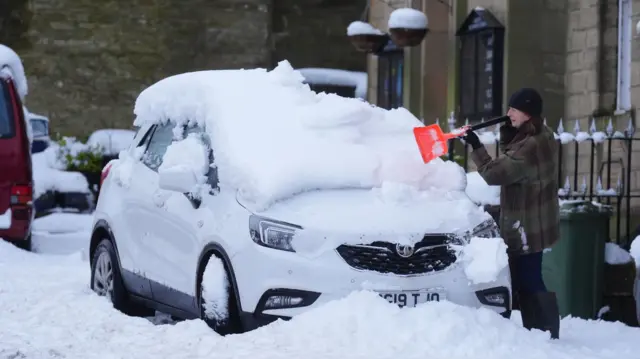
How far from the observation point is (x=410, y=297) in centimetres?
688

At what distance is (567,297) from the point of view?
9.30m

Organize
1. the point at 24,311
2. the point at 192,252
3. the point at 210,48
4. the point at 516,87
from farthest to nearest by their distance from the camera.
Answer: the point at 210,48
the point at 516,87
the point at 24,311
the point at 192,252

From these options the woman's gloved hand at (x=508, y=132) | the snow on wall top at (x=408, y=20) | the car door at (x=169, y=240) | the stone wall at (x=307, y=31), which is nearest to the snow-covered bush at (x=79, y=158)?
the snow on wall top at (x=408, y=20)

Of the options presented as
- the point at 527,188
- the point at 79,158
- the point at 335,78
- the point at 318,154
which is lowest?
the point at 79,158

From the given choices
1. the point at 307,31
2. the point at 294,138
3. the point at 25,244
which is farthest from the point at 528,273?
the point at 307,31

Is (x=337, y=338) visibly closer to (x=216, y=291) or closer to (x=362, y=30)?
(x=216, y=291)

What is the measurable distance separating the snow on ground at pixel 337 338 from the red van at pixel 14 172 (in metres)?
4.58

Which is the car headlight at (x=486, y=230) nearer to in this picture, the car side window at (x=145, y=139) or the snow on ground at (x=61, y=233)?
the car side window at (x=145, y=139)

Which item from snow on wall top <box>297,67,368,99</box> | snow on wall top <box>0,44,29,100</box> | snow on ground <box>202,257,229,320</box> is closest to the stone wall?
snow on wall top <box>297,67,368,99</box>

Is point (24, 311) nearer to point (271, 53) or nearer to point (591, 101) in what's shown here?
point (591, 101)

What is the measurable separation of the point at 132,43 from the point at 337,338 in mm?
22999

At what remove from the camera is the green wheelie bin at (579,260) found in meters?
9.20

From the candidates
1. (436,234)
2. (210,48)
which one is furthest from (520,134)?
(210,48)

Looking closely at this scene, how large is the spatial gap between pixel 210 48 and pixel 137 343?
22421 millimetres
